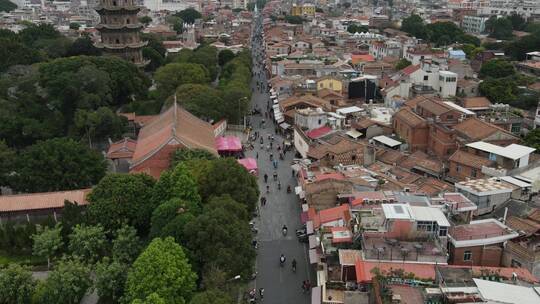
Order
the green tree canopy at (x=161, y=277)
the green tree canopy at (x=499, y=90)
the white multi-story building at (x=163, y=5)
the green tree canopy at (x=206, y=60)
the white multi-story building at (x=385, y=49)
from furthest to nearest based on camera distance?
the white multi-story building at (x=163, y=5) → the white multi-story building at (x=385, y=49) → the green tree canopy at (x=206, y=60) → the green tree canopy at (x=499, y=90) → the green tree canopy at (x=161, y=277)

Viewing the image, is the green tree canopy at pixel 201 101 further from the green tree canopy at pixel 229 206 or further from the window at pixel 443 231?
the window at pixel 443 231

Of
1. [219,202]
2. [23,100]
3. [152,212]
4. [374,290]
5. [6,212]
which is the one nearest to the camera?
[374,290]

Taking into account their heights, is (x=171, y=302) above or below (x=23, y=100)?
below

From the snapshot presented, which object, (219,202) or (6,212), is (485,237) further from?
(6,212)

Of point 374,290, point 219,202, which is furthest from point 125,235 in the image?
point 374,290

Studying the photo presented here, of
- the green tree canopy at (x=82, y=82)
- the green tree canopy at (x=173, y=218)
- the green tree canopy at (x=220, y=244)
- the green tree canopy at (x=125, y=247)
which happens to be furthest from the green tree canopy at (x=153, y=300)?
the green tree canopy at (x=82, y=82)
